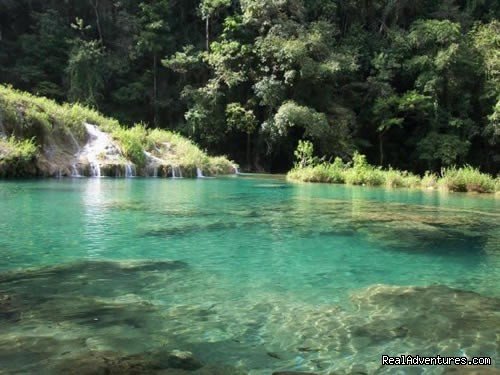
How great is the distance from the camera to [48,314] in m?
3.39

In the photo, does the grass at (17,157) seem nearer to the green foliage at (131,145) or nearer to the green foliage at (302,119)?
the green foliage at (131,145)

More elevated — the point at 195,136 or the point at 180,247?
the point at 195,136

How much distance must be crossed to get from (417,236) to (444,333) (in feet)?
12.9

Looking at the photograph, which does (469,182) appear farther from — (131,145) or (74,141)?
(74,141)

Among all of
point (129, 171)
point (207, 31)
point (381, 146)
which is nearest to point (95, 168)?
point (129, 171)

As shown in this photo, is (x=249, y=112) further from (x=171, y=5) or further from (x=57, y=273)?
(x=57, y=273)

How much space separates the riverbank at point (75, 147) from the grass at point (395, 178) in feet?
17.1

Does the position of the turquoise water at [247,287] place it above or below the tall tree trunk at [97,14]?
below

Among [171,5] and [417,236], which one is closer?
[417,236]

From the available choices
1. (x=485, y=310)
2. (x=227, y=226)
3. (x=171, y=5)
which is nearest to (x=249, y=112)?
(x=171, y=5)

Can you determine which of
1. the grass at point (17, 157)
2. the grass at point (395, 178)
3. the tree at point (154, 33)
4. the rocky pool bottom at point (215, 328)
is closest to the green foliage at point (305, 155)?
the grass at point (395, 178)

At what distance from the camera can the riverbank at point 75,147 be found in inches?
666

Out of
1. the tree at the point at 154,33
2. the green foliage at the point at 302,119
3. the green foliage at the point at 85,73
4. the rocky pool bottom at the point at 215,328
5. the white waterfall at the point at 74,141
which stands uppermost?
the tree at the point at 154,33

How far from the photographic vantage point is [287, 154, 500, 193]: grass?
1661cm
